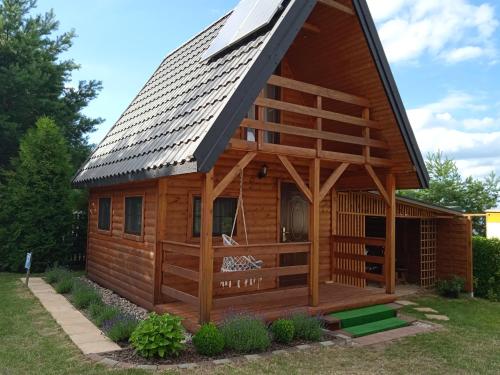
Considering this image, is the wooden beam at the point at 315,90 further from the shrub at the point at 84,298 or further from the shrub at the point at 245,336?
the shrub at the point at 84,298

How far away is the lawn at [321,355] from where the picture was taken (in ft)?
15.6

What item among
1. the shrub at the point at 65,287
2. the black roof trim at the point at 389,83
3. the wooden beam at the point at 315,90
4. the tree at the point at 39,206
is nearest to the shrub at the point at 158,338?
the wooden beam at the point at 315,90

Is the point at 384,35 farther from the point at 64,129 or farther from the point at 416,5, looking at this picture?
the point at 64,129

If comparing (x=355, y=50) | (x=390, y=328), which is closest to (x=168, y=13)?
(x=355, y=50)

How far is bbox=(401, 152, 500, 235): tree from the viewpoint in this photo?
30.6 meters

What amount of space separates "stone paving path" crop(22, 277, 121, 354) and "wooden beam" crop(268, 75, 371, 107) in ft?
14.0

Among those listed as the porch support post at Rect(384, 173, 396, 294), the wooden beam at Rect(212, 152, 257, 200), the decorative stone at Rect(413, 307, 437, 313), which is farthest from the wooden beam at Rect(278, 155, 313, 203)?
the decorative stone at Rect(413, 307, 437, 313)

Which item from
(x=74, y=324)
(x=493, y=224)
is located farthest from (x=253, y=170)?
(x=493, y=224)

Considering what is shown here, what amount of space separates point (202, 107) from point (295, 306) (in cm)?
343

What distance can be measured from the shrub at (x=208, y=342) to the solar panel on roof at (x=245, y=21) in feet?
14.2

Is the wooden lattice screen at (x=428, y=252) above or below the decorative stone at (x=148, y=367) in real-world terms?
above

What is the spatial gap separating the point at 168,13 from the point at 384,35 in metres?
6.99

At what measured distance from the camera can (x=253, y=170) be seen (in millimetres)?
8500

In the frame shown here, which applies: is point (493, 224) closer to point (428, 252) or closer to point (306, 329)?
point (428, 252)
